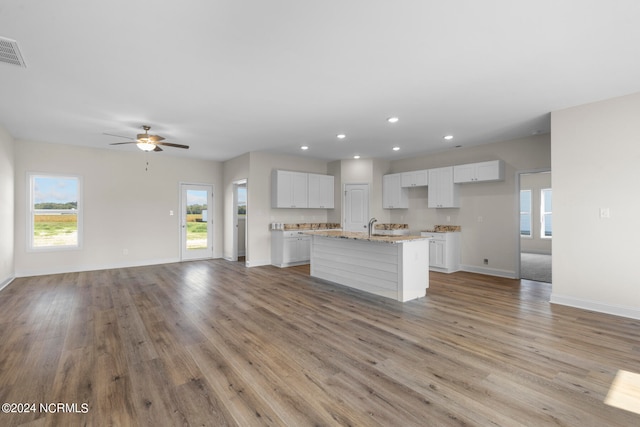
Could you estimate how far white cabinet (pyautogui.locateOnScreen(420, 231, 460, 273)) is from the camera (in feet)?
20.6

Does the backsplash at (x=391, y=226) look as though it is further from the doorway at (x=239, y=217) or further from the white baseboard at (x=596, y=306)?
the white baseboard at (x=596, y=306)

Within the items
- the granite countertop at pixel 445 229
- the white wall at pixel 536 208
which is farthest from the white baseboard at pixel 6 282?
the white wall at pixel 536 208

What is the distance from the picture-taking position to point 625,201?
12.0 feet

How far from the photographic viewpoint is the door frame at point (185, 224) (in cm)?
766

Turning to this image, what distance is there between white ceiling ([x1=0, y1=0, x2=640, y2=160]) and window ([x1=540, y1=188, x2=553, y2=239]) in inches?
211

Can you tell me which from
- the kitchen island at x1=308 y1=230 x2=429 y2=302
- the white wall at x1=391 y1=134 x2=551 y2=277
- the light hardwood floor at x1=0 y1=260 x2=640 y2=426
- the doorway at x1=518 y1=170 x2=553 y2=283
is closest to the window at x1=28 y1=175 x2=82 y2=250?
the light hardwood floor at x1=0 y1=260 x2=640 y2=426

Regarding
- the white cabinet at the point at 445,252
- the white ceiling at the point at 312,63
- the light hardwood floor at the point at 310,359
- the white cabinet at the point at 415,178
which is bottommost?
the light hardwood floor at the point at 310,359

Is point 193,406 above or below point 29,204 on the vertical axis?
below

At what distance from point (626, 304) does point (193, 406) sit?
4.92 meters

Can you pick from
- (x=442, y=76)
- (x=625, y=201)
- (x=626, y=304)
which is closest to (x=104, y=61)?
(x=442, y=76)

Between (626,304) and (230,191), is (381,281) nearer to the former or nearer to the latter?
(626,304)

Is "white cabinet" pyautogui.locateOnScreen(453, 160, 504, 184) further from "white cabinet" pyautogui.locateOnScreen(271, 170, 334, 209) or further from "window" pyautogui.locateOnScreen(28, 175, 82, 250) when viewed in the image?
"window" pyautogui.locateOnScreen(28, 175, 82, 250)

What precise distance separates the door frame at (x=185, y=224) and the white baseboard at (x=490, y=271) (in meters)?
6.35

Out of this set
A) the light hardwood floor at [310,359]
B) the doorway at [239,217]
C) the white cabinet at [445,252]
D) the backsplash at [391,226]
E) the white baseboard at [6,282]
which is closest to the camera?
the light hardwood floor at [310,359]
